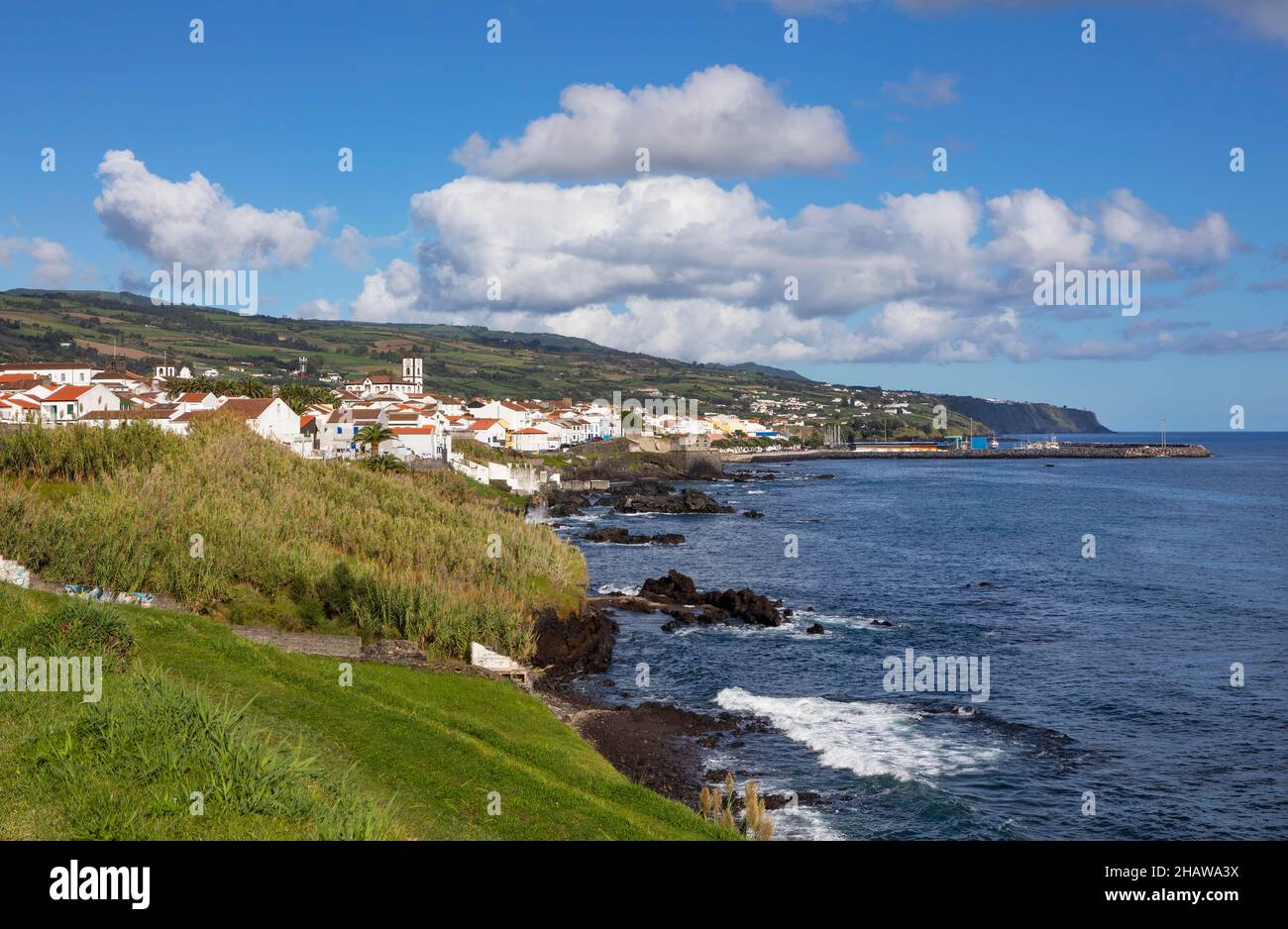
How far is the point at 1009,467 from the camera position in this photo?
18375 centimetres

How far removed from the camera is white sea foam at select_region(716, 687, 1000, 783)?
982 inches

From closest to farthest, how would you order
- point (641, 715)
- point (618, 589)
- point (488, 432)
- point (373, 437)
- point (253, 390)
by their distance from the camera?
point (641, 715), point (618, 589), point (373, 437), point (253, 390), point (488, 432)

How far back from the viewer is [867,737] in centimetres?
2723

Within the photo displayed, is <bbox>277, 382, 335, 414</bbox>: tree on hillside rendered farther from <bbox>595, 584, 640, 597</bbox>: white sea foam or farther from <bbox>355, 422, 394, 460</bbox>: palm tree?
<bbox>595, 584, 640, 597</bbox>: white sea foam

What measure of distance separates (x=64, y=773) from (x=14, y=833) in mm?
1475

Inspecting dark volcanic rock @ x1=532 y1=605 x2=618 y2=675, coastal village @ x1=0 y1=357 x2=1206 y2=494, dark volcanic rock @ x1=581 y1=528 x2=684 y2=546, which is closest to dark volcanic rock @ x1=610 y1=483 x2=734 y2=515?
coastal village @ x1=0 y1=357 x2=1206 y2=494

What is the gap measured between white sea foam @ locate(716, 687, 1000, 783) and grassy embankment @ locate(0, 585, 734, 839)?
758cm

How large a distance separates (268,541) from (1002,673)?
1004 inches

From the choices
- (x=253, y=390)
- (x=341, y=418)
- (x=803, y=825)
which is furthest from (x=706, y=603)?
(x=253, y=390)

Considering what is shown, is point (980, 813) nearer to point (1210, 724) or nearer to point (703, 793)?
point (703, 793)

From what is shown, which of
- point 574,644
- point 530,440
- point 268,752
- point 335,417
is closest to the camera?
point 268,752

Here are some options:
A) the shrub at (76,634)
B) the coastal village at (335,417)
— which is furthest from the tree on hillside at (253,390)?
the shrub at (76,634)

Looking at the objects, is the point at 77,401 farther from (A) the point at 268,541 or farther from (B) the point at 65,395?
(A) the point at 268,541
